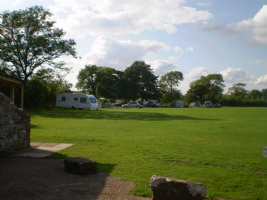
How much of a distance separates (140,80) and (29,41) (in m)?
42.9

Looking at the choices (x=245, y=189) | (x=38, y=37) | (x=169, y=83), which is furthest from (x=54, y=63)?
(x=169, y=83)

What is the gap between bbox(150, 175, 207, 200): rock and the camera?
3117mm

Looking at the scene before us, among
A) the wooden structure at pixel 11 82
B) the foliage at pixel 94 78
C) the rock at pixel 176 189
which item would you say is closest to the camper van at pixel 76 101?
the wooden structure at pixel 11 82

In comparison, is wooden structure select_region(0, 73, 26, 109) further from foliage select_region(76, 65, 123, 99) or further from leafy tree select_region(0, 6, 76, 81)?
foliage select_region(76, 65, 123, 99)

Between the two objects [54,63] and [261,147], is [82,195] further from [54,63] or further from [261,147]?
[54,63]

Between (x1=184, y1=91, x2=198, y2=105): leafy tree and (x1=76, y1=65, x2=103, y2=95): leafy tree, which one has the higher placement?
(x1=76, y1=65, x2=103, y2=95): leafy tree

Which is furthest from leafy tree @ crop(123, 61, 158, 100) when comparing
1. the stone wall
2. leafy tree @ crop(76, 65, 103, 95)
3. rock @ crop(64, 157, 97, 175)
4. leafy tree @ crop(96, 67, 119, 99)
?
rock @ crop(64, 157, 97, 175)

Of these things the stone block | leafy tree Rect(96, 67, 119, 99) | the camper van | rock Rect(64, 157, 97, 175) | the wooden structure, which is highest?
leafy tree Rect(96, 67, 119, 99)

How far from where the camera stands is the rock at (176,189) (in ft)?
10.2

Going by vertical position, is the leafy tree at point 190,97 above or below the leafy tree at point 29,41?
below

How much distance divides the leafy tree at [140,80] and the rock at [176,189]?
6173cm

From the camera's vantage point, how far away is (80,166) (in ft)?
15.1

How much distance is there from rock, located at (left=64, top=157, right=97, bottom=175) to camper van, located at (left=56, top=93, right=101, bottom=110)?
1020 inches

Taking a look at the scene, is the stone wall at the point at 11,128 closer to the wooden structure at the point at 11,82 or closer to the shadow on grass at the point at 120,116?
the wooden structure at the point at 11,82
